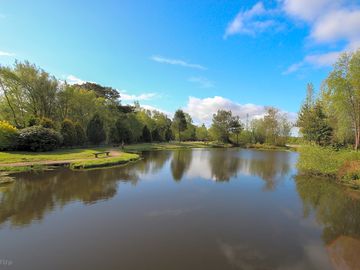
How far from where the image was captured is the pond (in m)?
6.51

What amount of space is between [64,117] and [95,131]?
8089 mm

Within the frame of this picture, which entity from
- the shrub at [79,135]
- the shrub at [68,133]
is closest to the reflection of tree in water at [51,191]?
the shrub at [68,133]

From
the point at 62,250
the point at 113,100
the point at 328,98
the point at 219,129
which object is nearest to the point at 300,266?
the point at 62,250

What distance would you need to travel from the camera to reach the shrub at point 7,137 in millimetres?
24469

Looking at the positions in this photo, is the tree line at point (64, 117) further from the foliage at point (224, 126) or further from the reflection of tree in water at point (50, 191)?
the reflection of tree in water at point (50, 191)

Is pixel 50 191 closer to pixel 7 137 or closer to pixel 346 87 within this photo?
pixel 7 137

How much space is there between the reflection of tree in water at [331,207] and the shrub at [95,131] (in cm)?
3487

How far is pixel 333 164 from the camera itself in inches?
790

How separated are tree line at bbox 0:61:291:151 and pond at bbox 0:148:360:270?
542 inches

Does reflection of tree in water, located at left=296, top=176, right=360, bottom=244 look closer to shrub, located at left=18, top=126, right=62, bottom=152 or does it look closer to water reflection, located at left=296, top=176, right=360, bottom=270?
water reflection, located at left=296, top=176, right=360, bottom=270

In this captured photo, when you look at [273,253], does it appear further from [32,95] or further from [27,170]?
[32,95]

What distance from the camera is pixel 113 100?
5747 centimetres

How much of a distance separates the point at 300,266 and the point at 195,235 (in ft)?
11.4

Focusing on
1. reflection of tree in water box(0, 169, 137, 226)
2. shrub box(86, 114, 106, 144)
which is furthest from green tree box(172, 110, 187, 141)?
reflection of tree in water box(0, 169, 137, 226)
